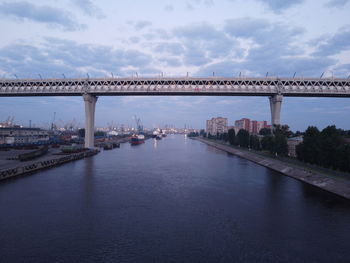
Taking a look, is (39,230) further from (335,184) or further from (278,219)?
(335,184)

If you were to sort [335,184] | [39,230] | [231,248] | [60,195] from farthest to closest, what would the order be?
1. [335,184]
2. [60,195]
3. [39,230]
4. [231,248]

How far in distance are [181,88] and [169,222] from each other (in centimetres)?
4481

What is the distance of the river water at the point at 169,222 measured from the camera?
13867mm

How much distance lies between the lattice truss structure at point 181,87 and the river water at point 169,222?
1244 inches

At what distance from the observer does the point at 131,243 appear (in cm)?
1495

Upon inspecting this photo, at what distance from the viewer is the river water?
1387 cm

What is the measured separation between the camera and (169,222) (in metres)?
18.4

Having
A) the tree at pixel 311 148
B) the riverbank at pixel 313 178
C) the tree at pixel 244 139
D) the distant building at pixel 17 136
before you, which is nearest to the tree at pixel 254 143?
the tree at pixel 244 139

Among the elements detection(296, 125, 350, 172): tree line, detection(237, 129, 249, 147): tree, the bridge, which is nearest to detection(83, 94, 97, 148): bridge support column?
the bridge

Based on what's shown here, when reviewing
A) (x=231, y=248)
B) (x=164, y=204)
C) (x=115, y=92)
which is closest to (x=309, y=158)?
(x=164, y=204)

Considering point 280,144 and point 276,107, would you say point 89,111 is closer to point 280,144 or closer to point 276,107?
point 276,107

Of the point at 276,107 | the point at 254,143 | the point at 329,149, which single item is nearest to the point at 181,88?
the point at 276,107

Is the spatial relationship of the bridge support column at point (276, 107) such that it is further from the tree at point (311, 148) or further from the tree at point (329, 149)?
the tree at point (329, 149)

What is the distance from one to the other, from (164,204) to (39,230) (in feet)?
→ 32.3
